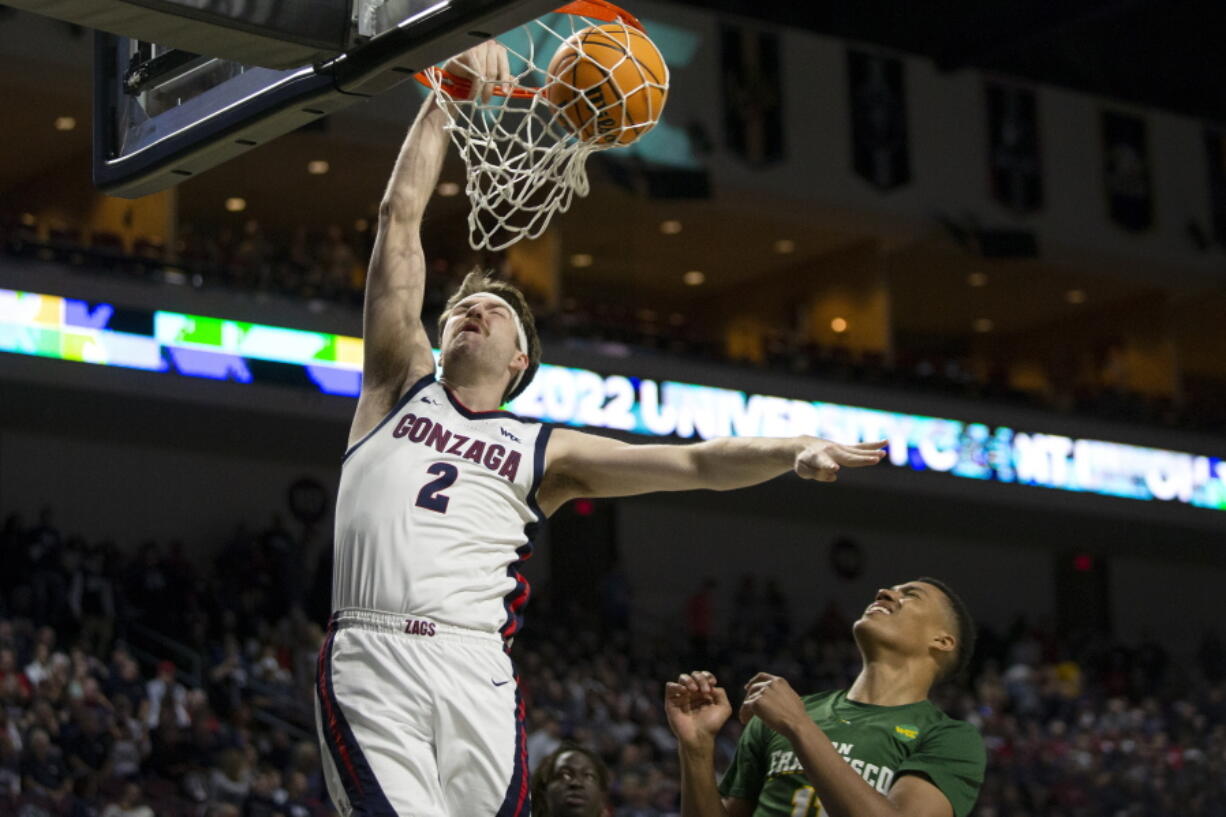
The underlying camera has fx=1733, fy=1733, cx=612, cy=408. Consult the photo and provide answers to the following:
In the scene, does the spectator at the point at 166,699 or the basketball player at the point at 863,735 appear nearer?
the basketball player at the point at 863,735

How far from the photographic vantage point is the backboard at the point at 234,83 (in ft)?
12.0

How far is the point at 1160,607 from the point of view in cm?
2792

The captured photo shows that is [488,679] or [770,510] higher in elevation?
[770,510]

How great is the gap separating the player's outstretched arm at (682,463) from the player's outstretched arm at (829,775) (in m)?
0.53

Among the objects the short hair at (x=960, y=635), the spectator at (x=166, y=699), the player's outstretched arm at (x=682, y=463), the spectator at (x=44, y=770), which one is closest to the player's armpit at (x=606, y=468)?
the player's outstretched arm at (x=682, y=463)

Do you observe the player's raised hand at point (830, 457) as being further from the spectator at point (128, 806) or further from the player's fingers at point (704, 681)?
the spectator at point (128, 806)

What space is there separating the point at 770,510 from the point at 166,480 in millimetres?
8307

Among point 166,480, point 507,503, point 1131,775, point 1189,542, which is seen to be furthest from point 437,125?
point 1189,542

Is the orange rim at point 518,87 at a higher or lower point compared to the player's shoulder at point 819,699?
higher

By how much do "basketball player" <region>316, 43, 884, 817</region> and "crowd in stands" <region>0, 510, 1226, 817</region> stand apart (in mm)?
4262

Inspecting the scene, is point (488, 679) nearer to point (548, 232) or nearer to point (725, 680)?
point (725, 680)

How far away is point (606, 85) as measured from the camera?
478cm

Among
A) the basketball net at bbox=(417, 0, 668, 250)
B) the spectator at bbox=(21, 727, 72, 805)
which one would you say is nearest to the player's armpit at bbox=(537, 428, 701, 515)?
the basketball net at bbox=(417, 0, 668, 250)

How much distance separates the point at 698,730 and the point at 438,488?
0.92 m
